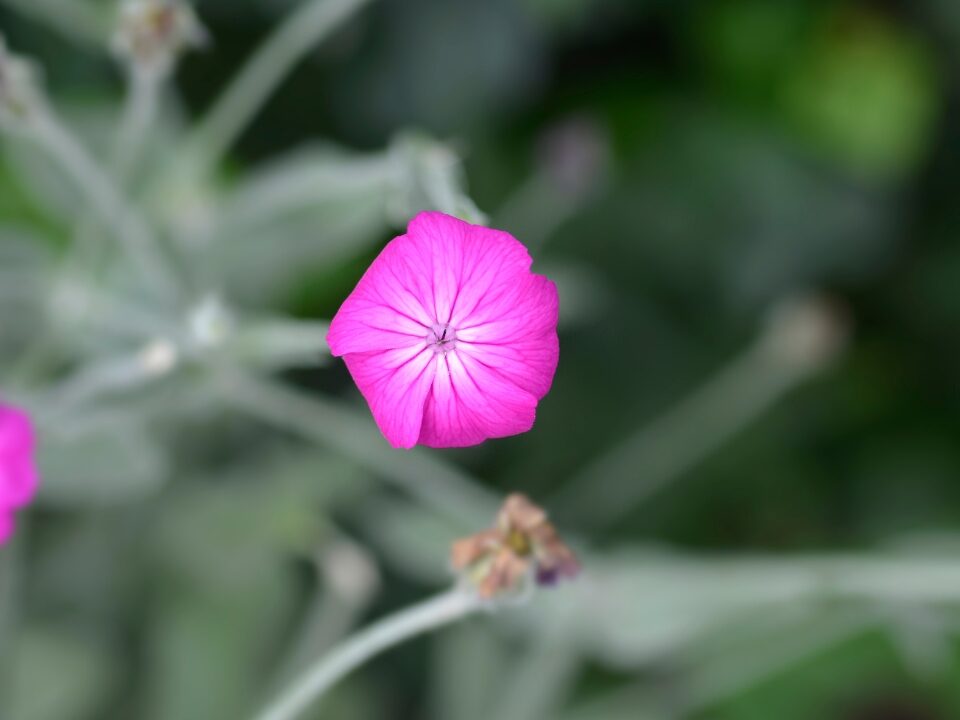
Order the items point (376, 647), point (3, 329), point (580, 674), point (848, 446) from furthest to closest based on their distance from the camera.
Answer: point (848, 446) → point (580, 674) → point (3, 329) → point (376, 647)

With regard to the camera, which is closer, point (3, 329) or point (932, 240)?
point (3, 329)

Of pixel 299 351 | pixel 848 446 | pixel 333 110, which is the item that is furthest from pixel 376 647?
pixel 848 446

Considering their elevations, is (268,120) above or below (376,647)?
above

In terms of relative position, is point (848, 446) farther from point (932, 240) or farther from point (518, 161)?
point (518, 161)

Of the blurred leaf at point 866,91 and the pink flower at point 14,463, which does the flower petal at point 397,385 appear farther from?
the blurred leaf at point 866,91

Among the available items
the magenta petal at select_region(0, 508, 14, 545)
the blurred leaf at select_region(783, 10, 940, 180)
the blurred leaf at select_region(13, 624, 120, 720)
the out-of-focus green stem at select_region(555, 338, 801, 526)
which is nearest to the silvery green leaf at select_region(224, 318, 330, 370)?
the magenta petal at select_region(0, 508, 14, 545)
